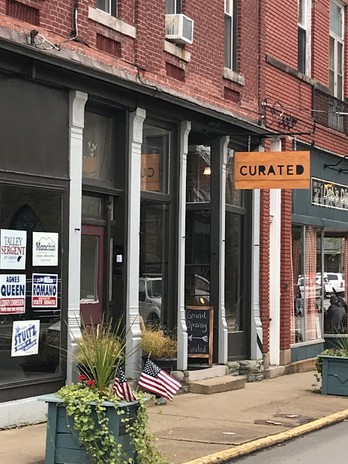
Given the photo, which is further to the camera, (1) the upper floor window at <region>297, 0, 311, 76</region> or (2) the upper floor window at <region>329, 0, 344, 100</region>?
(2) the upper floor window at <region>329, 0, 344, 100</region>

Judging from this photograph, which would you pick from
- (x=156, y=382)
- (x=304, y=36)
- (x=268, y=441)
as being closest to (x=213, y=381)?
(x=268, y=441)

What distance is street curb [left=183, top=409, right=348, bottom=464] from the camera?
8845 millimetres

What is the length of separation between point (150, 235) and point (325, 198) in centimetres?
694

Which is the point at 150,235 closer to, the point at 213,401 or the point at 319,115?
the point at 213,401

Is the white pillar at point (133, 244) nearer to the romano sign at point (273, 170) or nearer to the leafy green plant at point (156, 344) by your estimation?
the leafy green plant at point (156, 344)

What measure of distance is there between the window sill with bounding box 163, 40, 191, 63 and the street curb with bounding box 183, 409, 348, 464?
5.91m

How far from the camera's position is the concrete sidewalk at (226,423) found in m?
9.05

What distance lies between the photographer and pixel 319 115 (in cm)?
1902

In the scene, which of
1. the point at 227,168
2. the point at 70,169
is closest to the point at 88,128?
the point at 70,169

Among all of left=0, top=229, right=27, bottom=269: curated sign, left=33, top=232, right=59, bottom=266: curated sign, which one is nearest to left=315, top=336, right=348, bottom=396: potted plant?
left=33, top=232, right=59, bottom=266: curated sign

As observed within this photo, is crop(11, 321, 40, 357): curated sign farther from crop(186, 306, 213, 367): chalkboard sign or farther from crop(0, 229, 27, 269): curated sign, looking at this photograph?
crop(186, 306, 213, 367): chalkboard sign

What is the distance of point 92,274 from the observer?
12.2 m

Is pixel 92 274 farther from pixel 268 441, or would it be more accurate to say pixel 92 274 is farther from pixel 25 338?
pixel 268 441

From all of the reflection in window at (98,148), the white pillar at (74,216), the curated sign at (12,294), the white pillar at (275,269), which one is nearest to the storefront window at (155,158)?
the reflection in window at (98,148)
